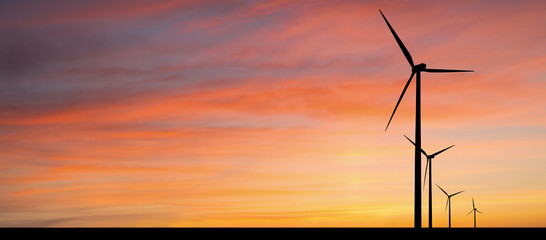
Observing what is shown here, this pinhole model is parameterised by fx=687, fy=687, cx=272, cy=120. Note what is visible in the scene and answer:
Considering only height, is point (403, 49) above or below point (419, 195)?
above

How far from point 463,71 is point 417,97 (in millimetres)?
10255

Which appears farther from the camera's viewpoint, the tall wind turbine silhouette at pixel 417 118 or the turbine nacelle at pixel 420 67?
the turbine nacelle at pixel 420 67

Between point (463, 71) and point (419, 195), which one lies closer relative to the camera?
point (419, 195)

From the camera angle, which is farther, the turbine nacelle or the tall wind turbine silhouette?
the turbine nacelle

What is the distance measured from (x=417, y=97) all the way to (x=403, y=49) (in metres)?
8.86

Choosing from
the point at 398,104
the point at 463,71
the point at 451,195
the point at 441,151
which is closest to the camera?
the point at 398,104

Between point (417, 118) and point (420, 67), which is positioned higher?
point (420, 67)

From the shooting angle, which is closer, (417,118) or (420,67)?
(417,118)

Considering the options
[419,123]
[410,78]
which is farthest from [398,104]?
[419,123]
